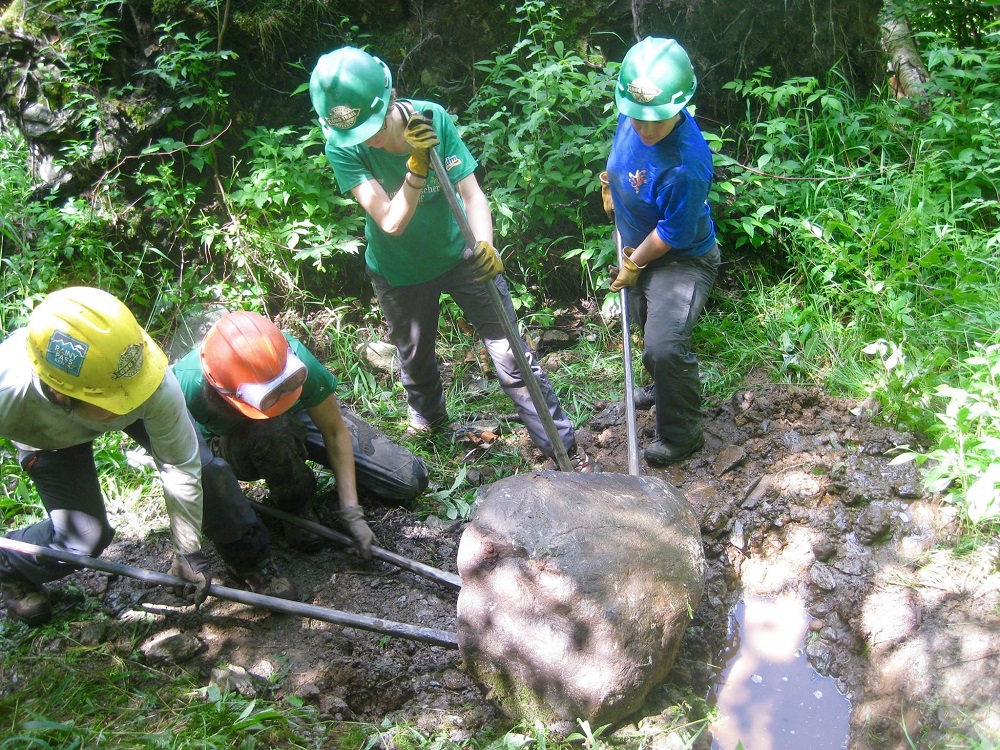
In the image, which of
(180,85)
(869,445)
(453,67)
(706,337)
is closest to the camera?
(869,445)

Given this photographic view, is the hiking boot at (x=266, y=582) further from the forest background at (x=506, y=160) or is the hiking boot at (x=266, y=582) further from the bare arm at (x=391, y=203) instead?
the bare arm at (x=391, y=203)

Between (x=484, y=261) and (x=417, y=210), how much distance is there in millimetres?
406

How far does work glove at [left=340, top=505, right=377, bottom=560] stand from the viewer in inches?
117

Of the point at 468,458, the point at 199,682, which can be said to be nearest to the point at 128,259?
the point at 468,458

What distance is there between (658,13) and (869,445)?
2.84 meters

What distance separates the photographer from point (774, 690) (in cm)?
265

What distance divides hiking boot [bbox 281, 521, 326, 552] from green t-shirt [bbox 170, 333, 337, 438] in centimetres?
53

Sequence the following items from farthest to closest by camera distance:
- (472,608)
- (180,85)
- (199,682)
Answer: (180,85), (199,682), (472,608)

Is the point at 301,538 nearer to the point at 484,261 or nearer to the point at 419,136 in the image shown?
the point at 484,261

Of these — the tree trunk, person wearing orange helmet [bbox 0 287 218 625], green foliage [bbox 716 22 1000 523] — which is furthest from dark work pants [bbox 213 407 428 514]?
the tree trunk

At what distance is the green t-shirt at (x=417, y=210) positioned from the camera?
2.92 meters

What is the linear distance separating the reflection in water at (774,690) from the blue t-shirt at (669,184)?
1482 millimetres

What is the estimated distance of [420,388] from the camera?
3.69 metres

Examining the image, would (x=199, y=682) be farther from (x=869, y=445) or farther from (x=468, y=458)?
(x=869, y=445)
